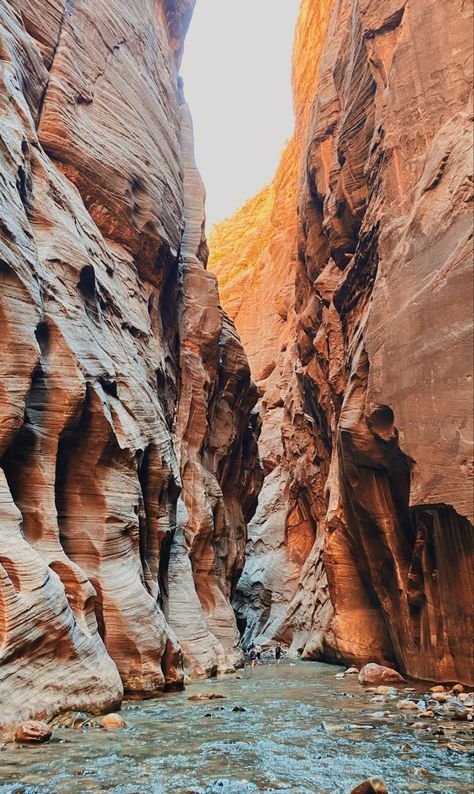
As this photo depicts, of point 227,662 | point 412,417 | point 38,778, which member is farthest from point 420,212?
point 227,662

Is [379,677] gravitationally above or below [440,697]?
below

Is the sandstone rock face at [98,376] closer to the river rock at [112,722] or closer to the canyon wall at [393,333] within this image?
the river rock at [112,722]

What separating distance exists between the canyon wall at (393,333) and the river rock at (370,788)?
531cm

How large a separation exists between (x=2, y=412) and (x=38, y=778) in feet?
18.8

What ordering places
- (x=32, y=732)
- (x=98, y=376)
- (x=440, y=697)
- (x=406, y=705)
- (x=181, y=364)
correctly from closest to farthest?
(x=32, y=732)
(x=406, y=705)
(x=440, y=697)
(x=98, y=376)
(x=181, y=364)

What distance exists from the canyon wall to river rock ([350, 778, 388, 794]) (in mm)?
5314

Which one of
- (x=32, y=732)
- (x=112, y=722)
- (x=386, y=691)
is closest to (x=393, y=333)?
(x=386, y=691)

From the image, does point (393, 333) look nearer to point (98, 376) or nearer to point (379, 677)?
point (98, 376)

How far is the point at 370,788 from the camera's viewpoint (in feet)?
18.1

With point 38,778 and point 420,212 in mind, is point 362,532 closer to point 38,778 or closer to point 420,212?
point 420,212

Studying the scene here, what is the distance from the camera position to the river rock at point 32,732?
7.62 metres

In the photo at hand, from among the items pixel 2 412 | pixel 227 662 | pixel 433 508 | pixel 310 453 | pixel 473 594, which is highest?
pixel 310 453

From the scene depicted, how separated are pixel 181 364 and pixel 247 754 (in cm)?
1786

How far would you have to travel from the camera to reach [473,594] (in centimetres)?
1135
